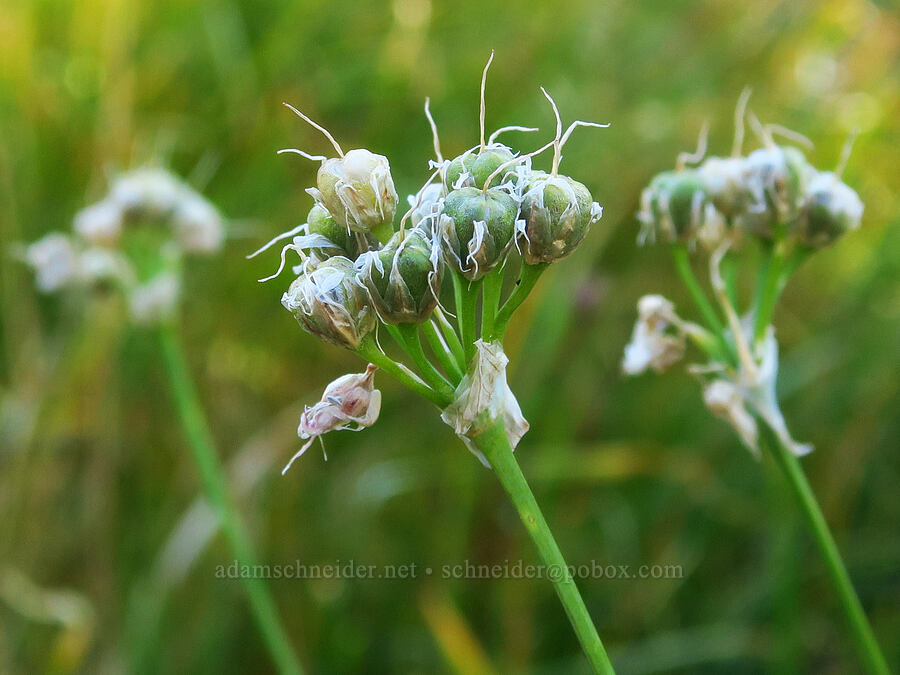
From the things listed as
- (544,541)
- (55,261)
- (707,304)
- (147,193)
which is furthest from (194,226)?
(544,541)

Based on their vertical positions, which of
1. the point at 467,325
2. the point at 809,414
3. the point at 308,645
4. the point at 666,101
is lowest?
the point at 308,645

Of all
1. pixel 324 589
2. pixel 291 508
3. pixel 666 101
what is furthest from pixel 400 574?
pixel 666 101

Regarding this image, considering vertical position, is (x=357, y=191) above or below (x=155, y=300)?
above

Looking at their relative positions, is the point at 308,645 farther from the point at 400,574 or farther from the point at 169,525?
the point at 169,525

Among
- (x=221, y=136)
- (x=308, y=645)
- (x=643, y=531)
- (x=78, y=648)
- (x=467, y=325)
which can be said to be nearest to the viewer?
(x=467, y=325)

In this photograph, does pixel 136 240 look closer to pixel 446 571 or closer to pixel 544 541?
pixel 446 571

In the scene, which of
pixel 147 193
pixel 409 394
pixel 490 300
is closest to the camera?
pixel 490 300

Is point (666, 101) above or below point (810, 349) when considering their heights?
above
